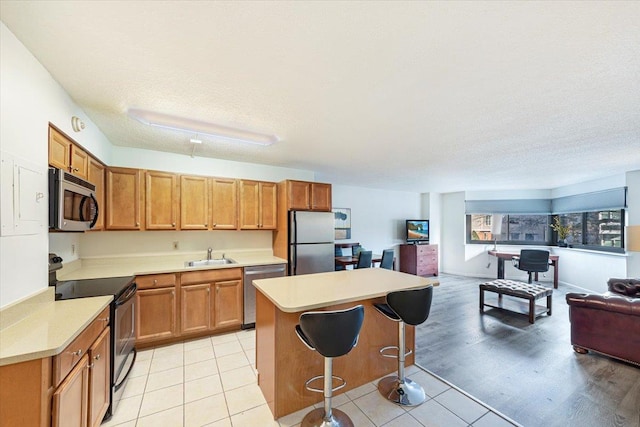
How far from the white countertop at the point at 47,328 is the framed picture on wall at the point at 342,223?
186 inches

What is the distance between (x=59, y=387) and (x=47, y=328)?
341 mm

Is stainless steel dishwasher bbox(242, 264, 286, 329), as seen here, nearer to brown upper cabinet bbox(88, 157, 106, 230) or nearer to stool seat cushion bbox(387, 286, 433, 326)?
brown upper cabinet bbox(88, 157, 106, 230)

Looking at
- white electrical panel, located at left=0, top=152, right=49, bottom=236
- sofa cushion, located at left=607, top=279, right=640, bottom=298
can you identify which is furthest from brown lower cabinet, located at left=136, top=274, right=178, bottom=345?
sofa cushion, located at left=607, top=279, right=640, bottom=298

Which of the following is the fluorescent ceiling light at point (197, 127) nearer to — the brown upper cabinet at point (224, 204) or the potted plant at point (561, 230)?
the brown upper cabinet at point (224, 204)

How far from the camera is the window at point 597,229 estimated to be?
5.01 meters

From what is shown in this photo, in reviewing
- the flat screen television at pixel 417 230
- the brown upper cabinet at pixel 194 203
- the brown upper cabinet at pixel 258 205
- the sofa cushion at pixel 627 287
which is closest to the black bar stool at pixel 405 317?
the brown upper cabinet at pixel 258 205

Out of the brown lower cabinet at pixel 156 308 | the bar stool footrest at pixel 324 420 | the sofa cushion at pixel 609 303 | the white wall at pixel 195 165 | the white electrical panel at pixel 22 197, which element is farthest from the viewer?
the white wall at pixel 195 165

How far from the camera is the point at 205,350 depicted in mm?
2951

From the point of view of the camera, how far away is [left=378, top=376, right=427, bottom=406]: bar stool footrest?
2053mm

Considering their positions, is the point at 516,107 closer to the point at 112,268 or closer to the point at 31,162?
the point at 31,162

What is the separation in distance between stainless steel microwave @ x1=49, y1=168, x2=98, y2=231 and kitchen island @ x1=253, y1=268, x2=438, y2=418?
1.51 metres

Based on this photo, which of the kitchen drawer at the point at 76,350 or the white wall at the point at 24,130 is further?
the white wall at the point at 24,130

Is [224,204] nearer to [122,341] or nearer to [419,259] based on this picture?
[122,341]

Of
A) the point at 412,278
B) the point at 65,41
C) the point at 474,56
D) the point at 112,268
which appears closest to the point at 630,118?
the point at 474,56
